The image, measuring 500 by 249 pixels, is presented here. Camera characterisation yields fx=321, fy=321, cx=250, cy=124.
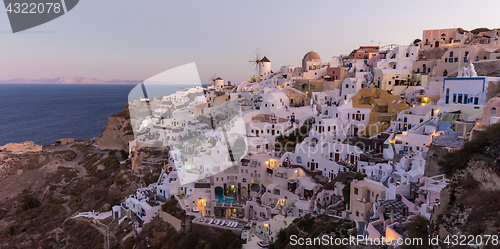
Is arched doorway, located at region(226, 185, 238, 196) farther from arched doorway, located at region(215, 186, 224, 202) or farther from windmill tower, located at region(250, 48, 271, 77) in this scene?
windmill tower, located at region(250, 48, 271, 77)

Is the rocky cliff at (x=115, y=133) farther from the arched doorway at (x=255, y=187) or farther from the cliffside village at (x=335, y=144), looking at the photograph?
the arched doorway at (x=255, y=187)

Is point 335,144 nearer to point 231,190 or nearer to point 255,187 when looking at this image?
point 255,187

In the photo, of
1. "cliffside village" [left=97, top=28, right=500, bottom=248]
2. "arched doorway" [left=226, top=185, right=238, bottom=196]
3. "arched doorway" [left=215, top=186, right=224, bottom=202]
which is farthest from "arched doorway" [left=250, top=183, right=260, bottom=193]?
"arched doorway" [left=215, top=186, right=224, bottom=202]

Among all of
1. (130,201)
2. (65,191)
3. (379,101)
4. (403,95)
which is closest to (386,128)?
(379,101)

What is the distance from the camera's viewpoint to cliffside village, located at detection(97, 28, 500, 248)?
1351 cm

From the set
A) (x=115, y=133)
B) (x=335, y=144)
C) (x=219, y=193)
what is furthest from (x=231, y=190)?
(x=115, y=133)

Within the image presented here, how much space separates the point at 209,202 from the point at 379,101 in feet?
43.1

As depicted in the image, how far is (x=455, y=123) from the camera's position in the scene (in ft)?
47.6

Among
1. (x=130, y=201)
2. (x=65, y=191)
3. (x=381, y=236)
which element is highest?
(x=381, y=236)

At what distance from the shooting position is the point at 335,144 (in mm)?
18953

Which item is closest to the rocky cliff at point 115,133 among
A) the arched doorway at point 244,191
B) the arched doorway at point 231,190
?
the arched doorway at point 231,190

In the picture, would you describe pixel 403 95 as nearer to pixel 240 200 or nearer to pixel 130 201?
pixel 240 200

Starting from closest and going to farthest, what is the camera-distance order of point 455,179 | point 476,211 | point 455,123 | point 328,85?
point 476,211 < point 455,179 < point 455,123 < point 328,85

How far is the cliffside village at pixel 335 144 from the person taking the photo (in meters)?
13.5
